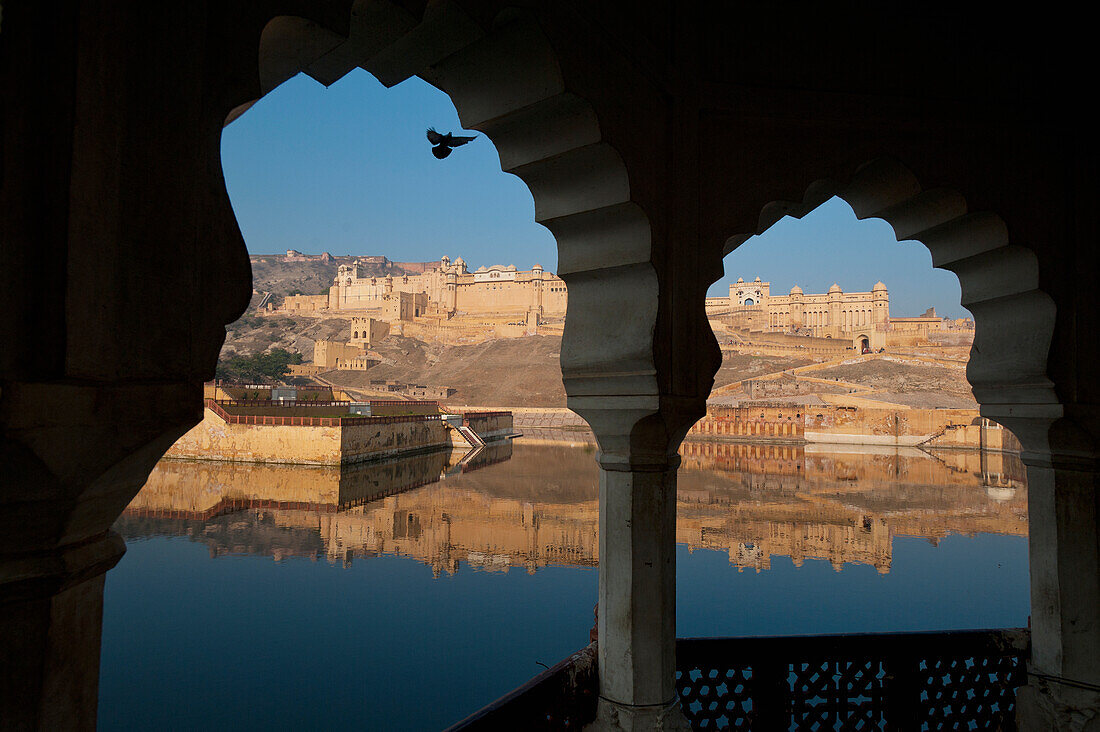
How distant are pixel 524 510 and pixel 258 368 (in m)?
38.3

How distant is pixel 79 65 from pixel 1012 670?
390 centimetres

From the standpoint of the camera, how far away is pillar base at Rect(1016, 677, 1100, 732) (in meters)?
2.79

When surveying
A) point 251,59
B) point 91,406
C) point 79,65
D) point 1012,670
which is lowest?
point 1012,670

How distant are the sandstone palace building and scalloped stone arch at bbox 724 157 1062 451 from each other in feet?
203

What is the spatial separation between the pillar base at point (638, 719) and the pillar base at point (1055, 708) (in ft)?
5.33

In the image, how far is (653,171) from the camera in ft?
8.00

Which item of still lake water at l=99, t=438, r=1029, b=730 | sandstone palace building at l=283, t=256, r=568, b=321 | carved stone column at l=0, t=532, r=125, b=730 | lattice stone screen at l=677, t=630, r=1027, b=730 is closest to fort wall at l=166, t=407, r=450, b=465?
still lake water at l=99, t=438, r=1029, b=730

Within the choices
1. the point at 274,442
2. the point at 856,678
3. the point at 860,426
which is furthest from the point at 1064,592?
the point at 860,426

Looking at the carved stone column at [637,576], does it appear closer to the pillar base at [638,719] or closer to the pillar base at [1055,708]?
the pillar base at [638,719]

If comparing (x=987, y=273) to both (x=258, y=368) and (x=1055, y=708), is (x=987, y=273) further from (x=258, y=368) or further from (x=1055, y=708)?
(x=258, y=368)

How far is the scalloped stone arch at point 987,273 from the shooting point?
296 centimetres

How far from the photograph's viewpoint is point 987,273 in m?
3.17

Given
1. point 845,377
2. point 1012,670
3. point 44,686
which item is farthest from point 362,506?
point 845,377

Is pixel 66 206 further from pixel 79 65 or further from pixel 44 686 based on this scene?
pixel 44 686
